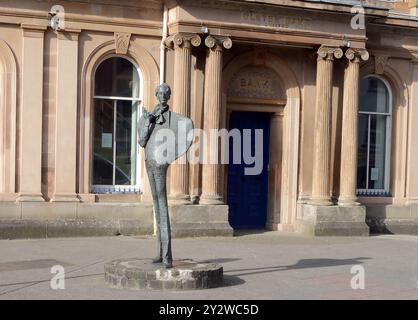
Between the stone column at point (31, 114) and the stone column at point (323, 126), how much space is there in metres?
5.78

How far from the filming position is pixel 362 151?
1733 centimetres

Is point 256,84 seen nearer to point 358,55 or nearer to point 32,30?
point 358,55

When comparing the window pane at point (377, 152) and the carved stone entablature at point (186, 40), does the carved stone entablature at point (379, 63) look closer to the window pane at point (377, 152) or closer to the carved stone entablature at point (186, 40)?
the window pane at point (377, 152)

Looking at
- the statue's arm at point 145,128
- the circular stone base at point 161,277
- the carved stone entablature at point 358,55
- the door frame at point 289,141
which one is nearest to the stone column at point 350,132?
the carved stone entablature at point 358,55

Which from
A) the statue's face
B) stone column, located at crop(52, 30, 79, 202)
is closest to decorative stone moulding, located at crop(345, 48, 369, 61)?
stone column, located at crop(52, 30, 79, 202)

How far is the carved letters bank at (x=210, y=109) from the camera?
1418cm

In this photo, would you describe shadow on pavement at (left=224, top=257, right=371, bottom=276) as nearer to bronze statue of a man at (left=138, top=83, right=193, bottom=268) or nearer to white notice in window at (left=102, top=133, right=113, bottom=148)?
bronze statue of a man at (left=138, top=83, right=193, bottom=268)

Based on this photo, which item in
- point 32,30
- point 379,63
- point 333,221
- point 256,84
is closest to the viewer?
point 32,30

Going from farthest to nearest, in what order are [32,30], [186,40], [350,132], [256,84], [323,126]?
[256,84], [350,132], [323,126], [186,40], [32,30]

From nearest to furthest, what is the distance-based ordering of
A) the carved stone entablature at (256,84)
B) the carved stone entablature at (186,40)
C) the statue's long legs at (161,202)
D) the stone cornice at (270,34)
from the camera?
the statue's long legs at (161,202)
the carved stone entablature at (186,40)
the stone cornice at (270,34)
the carved stone entablature at (256,84)

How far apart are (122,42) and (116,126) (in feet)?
5.60

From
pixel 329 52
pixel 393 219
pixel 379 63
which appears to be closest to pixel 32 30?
pixel 329 52

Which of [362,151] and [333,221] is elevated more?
[362,151]

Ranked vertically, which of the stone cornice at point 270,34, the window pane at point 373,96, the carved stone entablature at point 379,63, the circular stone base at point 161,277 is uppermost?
the stone cornice at point 270,34
